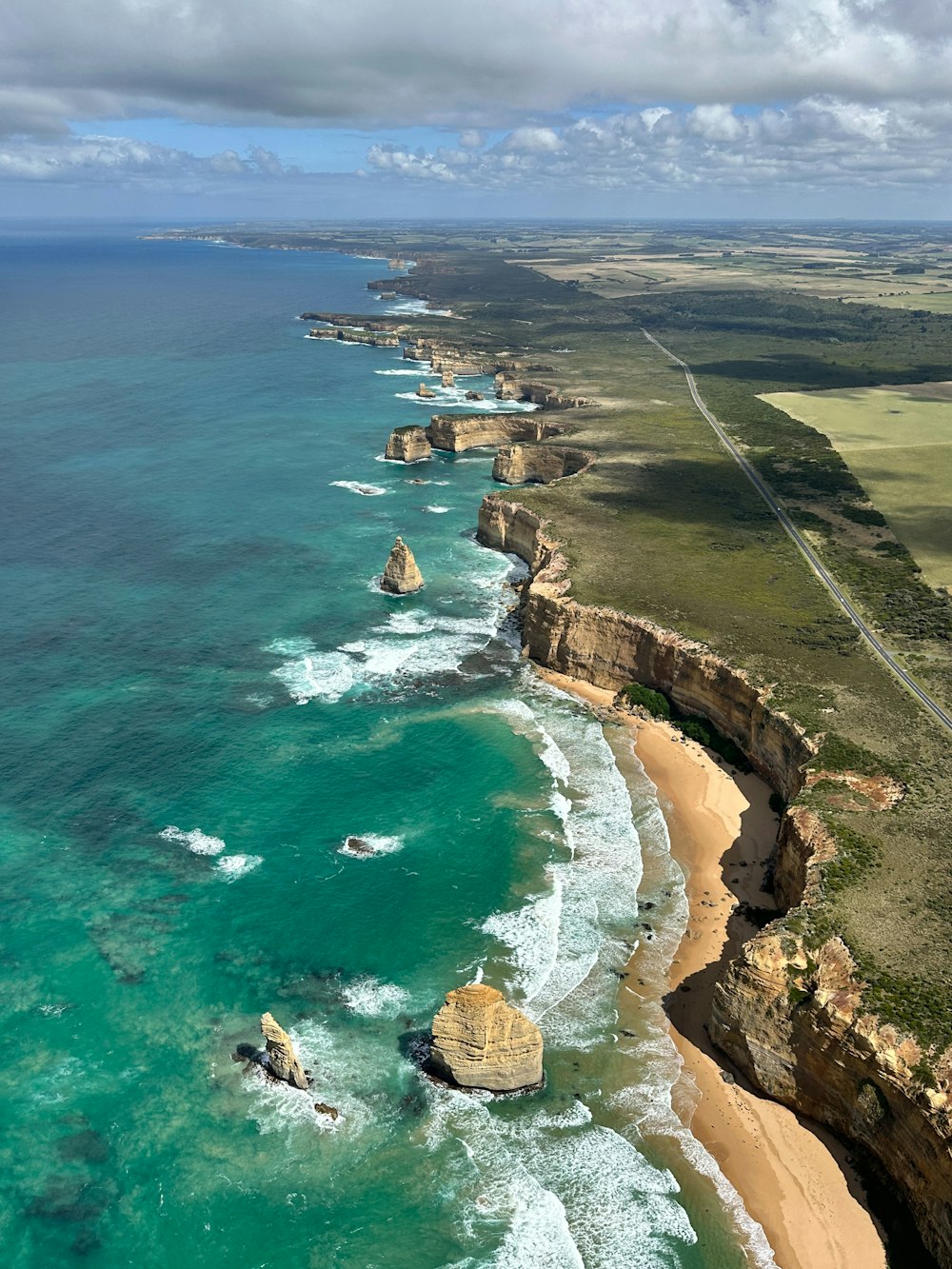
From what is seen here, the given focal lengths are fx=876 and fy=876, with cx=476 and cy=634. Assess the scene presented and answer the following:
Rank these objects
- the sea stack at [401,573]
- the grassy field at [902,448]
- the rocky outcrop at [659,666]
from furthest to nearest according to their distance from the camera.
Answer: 1. the grassy field at [902,448]
2. the sea stack at [401,573]
3. the rocky outcrop at [659,666]

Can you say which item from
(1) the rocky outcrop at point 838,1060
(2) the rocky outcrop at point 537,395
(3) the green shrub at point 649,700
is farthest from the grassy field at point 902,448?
(1) the rocky outcrop at point 838,1060

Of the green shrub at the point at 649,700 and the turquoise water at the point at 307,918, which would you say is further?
the green shrub at the point at 649,700

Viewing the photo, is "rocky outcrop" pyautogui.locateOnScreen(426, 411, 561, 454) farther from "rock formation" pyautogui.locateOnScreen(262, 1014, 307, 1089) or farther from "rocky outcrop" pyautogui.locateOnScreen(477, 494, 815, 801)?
"rock formation" pyautogui.locateOnScreen(262, 1014, 307, 1089)

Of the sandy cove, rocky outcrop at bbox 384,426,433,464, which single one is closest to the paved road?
the sandy cove

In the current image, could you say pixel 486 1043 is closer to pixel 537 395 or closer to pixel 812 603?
pixel 812 603

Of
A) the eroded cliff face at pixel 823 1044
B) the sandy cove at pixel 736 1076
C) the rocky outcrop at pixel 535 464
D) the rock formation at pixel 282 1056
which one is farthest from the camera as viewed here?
the rocky outcrop at pixel 535 464

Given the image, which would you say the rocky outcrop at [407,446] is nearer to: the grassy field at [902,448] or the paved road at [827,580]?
the paved road at [827,580]
